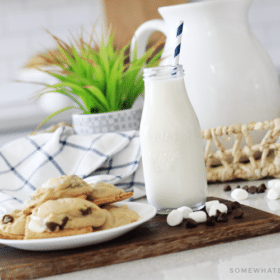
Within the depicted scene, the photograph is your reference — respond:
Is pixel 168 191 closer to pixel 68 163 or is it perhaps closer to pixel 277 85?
pixel 68 163

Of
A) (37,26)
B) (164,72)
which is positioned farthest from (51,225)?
(37,26)

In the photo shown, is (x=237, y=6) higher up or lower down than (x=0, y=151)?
higher up

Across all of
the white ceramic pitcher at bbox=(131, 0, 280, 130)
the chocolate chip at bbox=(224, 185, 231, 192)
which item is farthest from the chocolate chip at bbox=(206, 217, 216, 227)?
the white ceramic pitcher at bbox=(131, 0, 280, 130)

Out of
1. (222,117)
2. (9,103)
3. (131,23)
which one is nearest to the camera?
(222,117)

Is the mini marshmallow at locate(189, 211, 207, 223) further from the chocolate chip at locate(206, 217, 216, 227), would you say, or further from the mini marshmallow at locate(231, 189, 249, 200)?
the mini marshmallow at locate(231, 189, 249, 200)

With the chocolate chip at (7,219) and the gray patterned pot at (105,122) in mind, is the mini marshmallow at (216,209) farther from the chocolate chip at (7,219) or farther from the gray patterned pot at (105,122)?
the gray patterned pot at (105,122)

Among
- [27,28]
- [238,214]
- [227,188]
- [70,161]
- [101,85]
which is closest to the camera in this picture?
[238,214]

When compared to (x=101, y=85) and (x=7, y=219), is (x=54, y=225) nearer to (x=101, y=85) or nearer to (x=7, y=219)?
(x=7, y=219)

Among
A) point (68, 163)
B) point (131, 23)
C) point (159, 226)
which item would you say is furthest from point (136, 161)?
point (131, 23)
